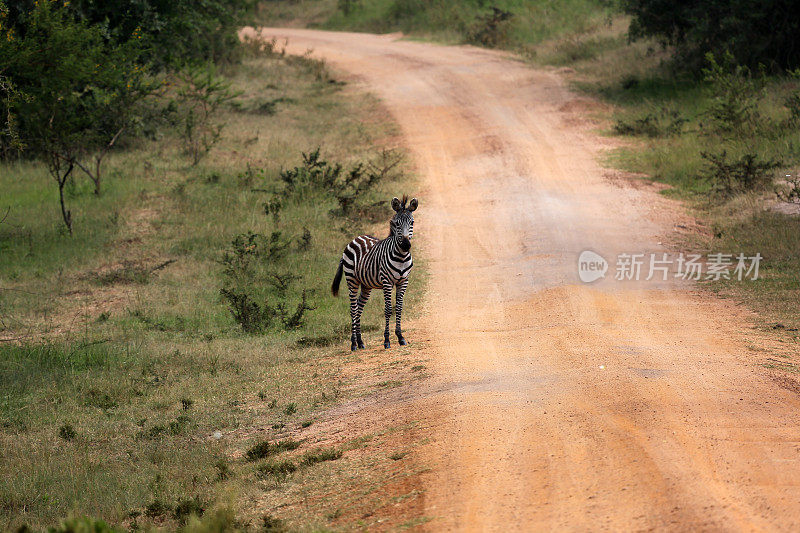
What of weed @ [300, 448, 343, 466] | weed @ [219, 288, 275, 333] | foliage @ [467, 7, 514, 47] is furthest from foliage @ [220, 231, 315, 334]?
foliage @ [467, 7, 514, 47]

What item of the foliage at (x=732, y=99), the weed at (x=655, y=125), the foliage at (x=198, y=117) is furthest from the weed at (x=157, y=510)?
the weed at (x=655, y=125)

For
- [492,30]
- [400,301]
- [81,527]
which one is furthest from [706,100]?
[81,527]

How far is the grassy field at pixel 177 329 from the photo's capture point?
885cm

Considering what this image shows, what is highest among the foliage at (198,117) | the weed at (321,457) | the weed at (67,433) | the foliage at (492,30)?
the foliage at (492,30)

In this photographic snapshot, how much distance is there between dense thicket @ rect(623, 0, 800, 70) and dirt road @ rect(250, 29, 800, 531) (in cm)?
660

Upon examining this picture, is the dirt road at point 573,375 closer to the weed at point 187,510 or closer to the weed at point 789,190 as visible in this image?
the weed at point 187,510

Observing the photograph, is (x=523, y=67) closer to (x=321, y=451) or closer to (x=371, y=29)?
(x=371, y=29)

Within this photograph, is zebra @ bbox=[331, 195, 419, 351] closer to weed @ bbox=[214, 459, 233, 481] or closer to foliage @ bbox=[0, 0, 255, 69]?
weed @ bbox=[214, 459, 233, 481]

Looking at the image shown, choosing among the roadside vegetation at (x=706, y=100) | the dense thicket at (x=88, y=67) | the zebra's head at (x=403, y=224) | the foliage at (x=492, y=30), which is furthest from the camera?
the foliage at (x=492, y=30)

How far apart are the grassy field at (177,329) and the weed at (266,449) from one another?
5 centimetres

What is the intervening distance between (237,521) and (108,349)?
7158 millimetres

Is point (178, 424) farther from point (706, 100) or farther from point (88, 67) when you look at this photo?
point (706, 100)

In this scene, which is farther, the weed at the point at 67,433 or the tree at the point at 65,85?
the tree at the point at 65,85

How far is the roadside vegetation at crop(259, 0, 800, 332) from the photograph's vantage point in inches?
675
